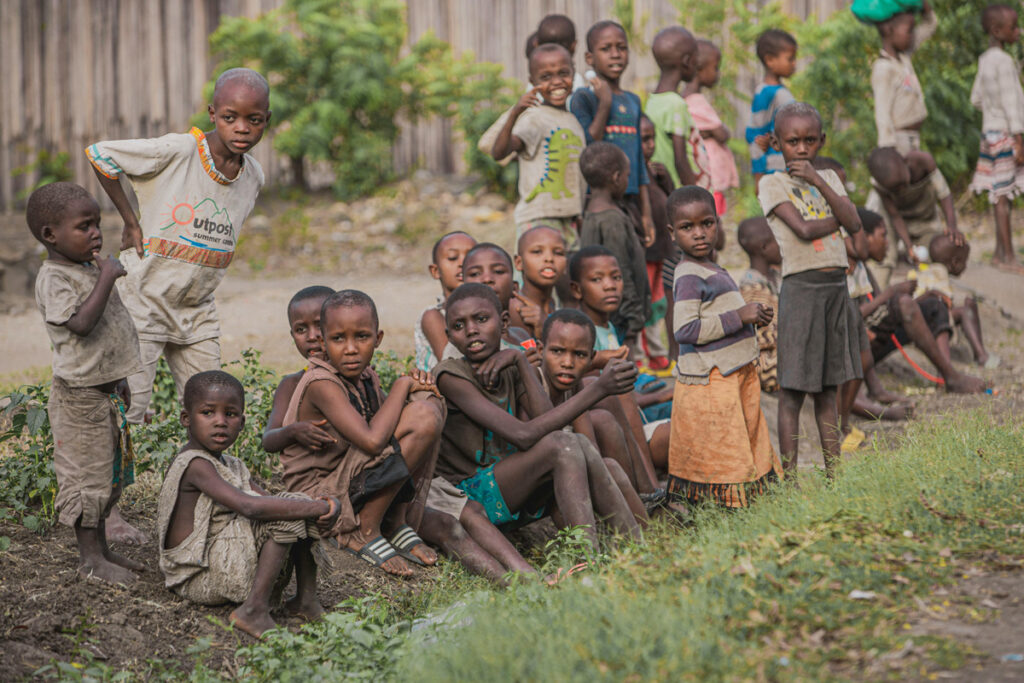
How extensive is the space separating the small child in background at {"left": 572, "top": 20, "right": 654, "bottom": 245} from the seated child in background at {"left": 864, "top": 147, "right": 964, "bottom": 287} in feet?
8.09

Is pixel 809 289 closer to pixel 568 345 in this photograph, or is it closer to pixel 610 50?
pixel 568 345

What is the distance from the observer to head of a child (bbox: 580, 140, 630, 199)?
21.2ft

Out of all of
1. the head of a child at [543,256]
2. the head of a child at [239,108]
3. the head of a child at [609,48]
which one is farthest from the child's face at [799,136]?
the head of a child at [239,108]

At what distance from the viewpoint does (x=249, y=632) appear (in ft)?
12.9

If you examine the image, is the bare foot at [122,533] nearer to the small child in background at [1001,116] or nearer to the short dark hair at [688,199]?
the short dark hair at [688,199]

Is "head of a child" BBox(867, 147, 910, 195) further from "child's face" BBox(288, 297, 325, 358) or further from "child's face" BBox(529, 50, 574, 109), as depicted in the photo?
"child's face" BBox(288, 297, 325, 358)

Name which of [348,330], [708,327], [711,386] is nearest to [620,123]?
[708,327]

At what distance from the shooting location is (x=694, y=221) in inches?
207

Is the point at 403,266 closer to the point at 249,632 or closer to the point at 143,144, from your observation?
the point at 143,144

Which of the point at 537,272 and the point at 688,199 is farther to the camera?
the point at 537,272

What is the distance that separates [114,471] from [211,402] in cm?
63

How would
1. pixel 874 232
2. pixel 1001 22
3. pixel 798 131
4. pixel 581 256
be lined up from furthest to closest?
pixel 1001 22
pixel 874 232
pixel 581 256
pixel 798 131

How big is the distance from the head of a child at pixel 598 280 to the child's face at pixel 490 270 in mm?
455

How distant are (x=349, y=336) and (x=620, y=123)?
10.8 ft
